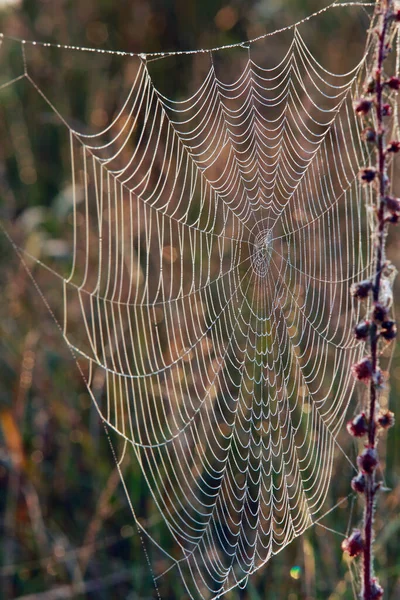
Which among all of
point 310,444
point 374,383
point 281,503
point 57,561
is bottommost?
point 57,561

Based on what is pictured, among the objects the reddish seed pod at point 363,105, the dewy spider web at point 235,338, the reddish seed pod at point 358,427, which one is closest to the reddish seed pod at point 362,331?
the reddish seed pod at point 358,427

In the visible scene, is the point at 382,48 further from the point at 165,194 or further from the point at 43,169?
the point at 43,169

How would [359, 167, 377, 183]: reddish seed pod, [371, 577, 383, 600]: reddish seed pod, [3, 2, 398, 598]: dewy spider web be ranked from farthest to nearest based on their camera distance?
[3, 2, 398, 598]: dewy spider web, [359, 167, 377, 183]: reddish seed pod, [371, 577, 383, 600]: reddish seed pod

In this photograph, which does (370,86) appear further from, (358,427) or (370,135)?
(358,427)

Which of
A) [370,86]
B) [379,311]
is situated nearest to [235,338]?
[370,86]

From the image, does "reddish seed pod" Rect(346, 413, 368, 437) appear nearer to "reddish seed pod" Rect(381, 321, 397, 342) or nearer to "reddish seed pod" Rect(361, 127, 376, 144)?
"reddish seed pod" Rect(381, 321, 397, 342)

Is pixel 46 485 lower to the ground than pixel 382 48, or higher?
lower

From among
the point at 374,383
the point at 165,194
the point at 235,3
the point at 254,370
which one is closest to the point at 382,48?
the point at 374,383

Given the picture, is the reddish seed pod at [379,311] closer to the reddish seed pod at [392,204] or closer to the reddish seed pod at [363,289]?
the reddish seed pod at [363,289]

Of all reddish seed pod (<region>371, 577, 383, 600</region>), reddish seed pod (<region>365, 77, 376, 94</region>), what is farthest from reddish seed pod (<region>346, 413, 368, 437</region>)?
reddish seed pod (<region>365, 77, 376, 94</region>)
